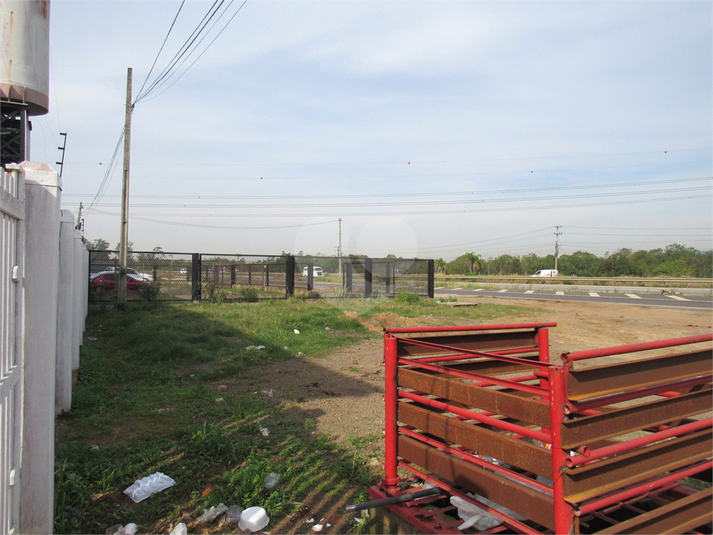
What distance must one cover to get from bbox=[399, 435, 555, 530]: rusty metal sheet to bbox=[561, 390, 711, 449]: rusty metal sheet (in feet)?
1.24

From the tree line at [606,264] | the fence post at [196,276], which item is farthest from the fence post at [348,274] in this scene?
the tree line at [606,264]

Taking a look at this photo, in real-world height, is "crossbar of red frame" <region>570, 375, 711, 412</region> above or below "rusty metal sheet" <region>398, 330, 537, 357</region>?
below

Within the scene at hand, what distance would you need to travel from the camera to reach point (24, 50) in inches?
313

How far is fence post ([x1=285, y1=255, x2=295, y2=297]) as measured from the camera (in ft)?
62.8

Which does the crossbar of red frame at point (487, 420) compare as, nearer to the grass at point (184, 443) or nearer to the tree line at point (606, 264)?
the grass at point (184, 443)

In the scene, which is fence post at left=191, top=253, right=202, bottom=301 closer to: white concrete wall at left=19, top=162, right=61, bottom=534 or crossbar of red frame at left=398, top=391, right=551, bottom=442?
white concrete wall at left=19, top=162, right=61, bottom=534

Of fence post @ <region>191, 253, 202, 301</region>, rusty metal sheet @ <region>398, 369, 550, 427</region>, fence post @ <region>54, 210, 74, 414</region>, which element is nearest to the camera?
rusty metal sheet @ <region>398, 369, 550, 427</region>

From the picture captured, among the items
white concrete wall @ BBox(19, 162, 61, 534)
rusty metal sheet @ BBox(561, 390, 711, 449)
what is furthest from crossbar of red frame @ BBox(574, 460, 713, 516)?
white concrete wall @ BBox(19, 162, 61, 534)

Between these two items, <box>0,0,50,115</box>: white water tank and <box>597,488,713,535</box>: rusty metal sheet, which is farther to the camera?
<box>0,0,50,115</box>: white water tank

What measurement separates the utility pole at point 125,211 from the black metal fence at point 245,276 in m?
0.70

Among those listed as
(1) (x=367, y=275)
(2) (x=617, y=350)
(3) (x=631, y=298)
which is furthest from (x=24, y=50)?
(3) (x=631, y=298)

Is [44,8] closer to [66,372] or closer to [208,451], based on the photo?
[66,372]

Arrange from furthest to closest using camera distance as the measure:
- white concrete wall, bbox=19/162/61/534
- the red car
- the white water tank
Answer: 1. the red car
2. the white water tank
3. white concrete wall, bbox=19/162/61/534

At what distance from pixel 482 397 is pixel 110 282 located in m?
16.9
